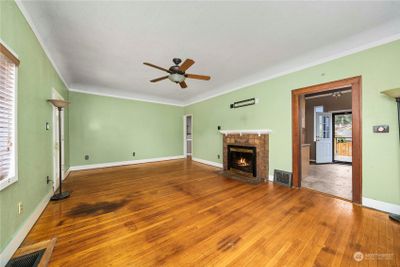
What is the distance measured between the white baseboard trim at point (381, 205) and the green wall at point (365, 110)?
0.05 meters

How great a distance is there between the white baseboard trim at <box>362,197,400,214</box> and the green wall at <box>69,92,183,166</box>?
19.1 ft

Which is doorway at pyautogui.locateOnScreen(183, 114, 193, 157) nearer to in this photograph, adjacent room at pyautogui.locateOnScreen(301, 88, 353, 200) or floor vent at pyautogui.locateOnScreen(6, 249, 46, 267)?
adjacent room at pyautogui.locateOnScreen(301, 88, 353, 200)

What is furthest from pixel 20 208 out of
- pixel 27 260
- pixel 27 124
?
pixel 27 124

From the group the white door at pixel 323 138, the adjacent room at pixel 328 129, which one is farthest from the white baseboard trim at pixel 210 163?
the white door at pixel 323 138

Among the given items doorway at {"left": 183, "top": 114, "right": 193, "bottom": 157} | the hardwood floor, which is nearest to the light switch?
the hardwood floor

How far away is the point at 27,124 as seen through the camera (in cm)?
185

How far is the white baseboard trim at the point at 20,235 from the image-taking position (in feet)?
4.44

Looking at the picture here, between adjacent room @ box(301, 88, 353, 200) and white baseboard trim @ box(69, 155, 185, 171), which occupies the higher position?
adjacent room @ box(301, 88, 353, 200)

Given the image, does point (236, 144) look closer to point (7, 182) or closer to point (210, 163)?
point (210, 163)

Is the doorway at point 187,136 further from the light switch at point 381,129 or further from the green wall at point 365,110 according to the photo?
the light switch at point 381,129

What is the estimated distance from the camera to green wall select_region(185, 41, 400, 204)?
7.32ft

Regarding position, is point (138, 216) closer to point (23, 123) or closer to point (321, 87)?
point (23, 123)

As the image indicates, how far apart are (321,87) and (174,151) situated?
5525 mm

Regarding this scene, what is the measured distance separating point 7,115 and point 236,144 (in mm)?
4137
